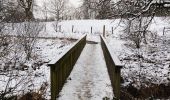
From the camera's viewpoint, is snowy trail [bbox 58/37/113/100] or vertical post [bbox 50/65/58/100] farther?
snowy trail [bbox 58/37/113/100]

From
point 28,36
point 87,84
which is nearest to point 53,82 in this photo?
point 87,84

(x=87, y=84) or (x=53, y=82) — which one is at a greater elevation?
(x=53, y=82)

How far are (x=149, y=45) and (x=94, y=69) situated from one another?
14.9 m

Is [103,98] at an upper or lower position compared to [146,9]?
lower

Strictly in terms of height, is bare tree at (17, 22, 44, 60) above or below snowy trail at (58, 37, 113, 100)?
above

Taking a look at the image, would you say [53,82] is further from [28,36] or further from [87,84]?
[28,36]

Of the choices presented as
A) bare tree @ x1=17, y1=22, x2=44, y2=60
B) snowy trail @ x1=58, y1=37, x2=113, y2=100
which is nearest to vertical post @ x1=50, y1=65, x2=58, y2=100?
snowy trail @ x1=58, y1=37, x2=113, y2=100

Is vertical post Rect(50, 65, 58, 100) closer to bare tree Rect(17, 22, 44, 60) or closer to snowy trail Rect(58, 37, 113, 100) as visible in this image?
snowy trail Rect(58, 37, 113, 100)

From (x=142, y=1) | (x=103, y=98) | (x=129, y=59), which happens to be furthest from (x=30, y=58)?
(x=103, y=98)

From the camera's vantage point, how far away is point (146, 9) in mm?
11172

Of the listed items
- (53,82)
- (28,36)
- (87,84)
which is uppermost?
(28,36)

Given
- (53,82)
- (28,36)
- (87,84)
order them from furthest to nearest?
(28,36), (87,84), (53,82)

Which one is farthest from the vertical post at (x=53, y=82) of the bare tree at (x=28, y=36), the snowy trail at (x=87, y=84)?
the bare tree at (x=28, y=36)

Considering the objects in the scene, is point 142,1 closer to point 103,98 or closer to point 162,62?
point 103,98
